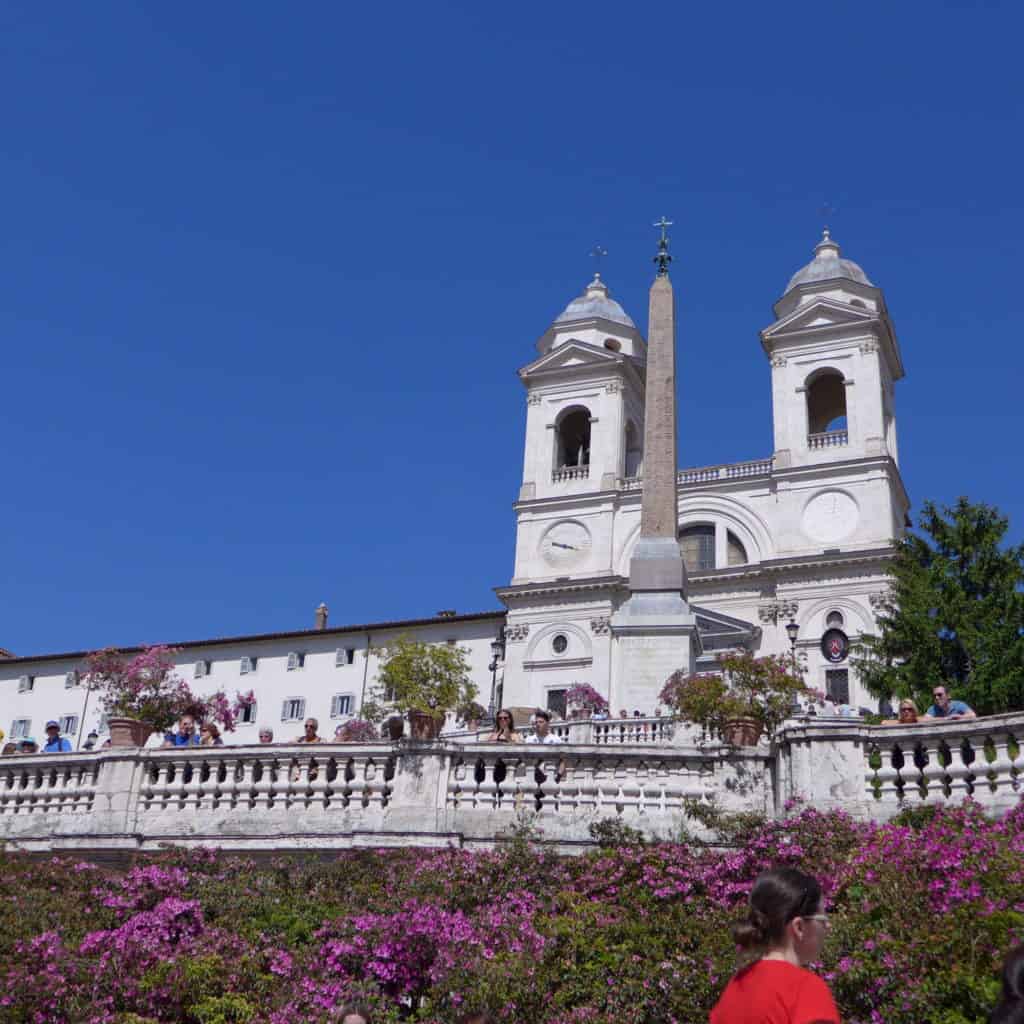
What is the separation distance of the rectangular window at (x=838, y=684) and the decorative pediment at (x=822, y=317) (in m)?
19.0

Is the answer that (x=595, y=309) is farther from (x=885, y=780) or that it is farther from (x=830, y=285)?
(x=885, y=780)

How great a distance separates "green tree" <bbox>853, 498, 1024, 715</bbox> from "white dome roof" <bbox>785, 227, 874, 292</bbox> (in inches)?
1149

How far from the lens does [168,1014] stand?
10594 millimetres

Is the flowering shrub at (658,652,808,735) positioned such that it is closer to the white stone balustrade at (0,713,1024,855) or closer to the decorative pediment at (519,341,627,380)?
the white stone balustrade at (0,713,1024,855)

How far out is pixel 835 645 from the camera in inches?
2227

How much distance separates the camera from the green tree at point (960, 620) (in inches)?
1352

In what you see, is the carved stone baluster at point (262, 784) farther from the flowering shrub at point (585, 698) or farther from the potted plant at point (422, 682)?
the potted plant at point (422, 682)

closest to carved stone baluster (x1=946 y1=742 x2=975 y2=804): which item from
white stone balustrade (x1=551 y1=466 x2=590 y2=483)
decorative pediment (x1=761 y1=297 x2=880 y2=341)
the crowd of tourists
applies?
the crowd of tourists

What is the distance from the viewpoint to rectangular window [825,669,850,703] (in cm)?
5434

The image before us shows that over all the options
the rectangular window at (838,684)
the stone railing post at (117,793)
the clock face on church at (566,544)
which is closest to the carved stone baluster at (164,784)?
the stone railing post at (117,793)

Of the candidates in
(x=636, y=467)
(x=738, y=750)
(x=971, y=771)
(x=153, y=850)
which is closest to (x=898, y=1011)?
(x=971, y=771)

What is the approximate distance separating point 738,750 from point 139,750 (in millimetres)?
7516

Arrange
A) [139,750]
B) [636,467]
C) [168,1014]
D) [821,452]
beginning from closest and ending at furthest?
1. [168,1014]
2. [139,750]
3. [821,452]
4. [636,467]

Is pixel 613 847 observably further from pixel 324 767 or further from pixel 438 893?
pixel 324 767
